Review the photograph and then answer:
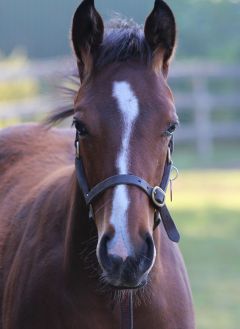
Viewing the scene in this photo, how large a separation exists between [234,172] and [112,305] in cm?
1059

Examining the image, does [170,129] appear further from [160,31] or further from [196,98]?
[196,98]

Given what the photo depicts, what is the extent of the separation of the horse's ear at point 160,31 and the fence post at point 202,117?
1295cm

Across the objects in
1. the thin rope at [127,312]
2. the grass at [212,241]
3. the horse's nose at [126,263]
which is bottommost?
the grass at [212,241]

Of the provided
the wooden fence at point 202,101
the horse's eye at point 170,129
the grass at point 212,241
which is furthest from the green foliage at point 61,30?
the horse's eye at point 170,129

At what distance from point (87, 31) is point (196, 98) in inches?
532

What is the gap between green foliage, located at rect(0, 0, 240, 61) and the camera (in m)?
16.5

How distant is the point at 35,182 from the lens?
14.3ft

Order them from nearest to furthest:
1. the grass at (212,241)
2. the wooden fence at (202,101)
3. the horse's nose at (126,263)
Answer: the horse's nose at (126,263), the grass at (212,241), the wooden fence at (202,101)

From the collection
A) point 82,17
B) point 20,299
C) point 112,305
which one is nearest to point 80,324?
point 112,305

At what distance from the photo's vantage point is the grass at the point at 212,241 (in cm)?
644

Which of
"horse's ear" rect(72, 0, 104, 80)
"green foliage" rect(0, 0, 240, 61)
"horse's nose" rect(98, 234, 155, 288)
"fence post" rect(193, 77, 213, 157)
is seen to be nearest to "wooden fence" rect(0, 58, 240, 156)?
"fence post" rect(193, 77, 213, 157)

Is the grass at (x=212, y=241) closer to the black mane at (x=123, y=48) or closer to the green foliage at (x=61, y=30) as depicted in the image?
the black mane at (x=123, y=48)

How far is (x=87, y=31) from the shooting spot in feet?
10.8

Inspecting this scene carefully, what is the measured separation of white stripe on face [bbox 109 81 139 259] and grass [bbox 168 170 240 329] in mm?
3229
